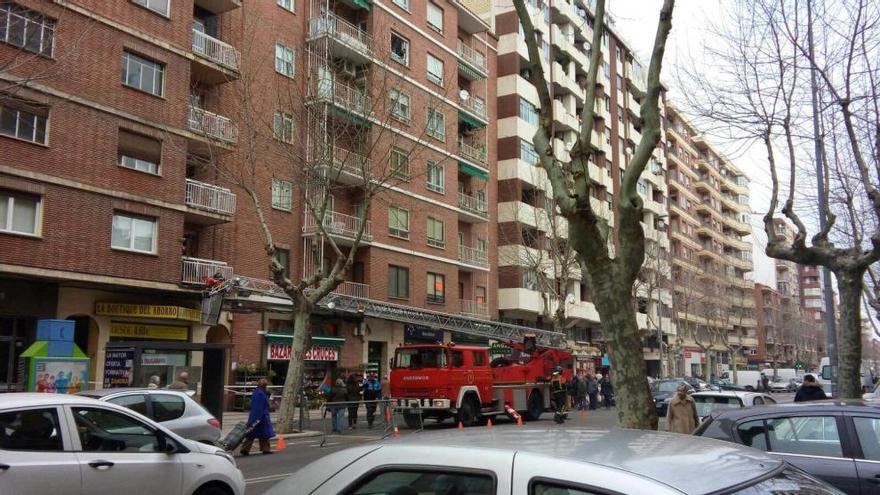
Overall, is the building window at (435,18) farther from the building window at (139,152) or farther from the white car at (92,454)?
the white car at (92,454)

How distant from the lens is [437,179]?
3666 centimetres

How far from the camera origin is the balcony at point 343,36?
28.8 meters

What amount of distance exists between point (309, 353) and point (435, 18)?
19457mm

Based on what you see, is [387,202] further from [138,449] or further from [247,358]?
[138,449]

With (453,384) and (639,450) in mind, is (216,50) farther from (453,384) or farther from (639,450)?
(639,450)

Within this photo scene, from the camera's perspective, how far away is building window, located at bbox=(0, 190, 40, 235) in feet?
61.0

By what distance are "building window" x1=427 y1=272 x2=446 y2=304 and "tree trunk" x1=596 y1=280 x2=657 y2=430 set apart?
84.3 feet

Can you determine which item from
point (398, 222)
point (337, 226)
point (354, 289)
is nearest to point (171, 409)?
point (337, 226)

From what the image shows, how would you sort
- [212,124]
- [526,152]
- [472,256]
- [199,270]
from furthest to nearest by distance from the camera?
1. [526,152]
2. [472,256]
3. [212,124]
4. [199,270]

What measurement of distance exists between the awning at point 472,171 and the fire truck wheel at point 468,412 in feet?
64.7

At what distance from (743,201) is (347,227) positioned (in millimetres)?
80669

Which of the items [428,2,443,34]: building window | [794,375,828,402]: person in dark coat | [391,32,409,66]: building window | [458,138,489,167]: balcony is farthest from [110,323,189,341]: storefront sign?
[428,2,443,34]: building window

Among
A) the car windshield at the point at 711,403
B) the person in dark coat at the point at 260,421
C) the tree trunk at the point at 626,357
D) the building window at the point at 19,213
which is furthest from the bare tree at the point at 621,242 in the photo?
the building window at the point at 19,213

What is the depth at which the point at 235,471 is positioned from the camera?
7953 millimetres
